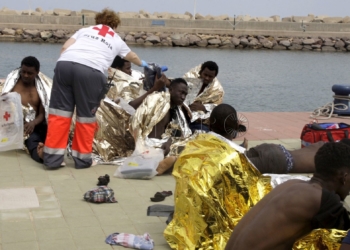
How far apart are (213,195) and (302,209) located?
3.73 ft

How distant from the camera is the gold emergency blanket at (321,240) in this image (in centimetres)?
347

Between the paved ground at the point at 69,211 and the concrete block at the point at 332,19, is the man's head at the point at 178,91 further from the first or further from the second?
the concrete block at the point at 332,19

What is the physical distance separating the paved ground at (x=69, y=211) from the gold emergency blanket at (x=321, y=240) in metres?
1.25

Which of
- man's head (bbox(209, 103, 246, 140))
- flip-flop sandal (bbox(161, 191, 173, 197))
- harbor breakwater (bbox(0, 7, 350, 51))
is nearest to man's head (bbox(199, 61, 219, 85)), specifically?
flip-flop sandal (bbox(161, 191, 173, 197))

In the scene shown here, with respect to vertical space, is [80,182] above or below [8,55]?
above

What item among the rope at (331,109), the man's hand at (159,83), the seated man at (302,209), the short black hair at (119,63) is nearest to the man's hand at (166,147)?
the man's hand at (159,83)

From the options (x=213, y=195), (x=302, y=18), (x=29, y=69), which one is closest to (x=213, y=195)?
(x=213, y=195)

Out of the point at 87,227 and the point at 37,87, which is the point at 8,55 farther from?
Answer: the point at 87,227

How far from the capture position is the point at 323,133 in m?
7.12

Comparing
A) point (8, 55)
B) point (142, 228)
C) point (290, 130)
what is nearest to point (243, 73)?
point (8, 55)

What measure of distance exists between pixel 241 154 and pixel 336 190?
1.10m

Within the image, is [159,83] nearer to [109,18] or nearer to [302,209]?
[109,18]

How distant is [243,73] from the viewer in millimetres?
25531

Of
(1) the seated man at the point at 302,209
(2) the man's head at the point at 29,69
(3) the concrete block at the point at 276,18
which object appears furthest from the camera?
(3) the concrete block at the point at 276,18
